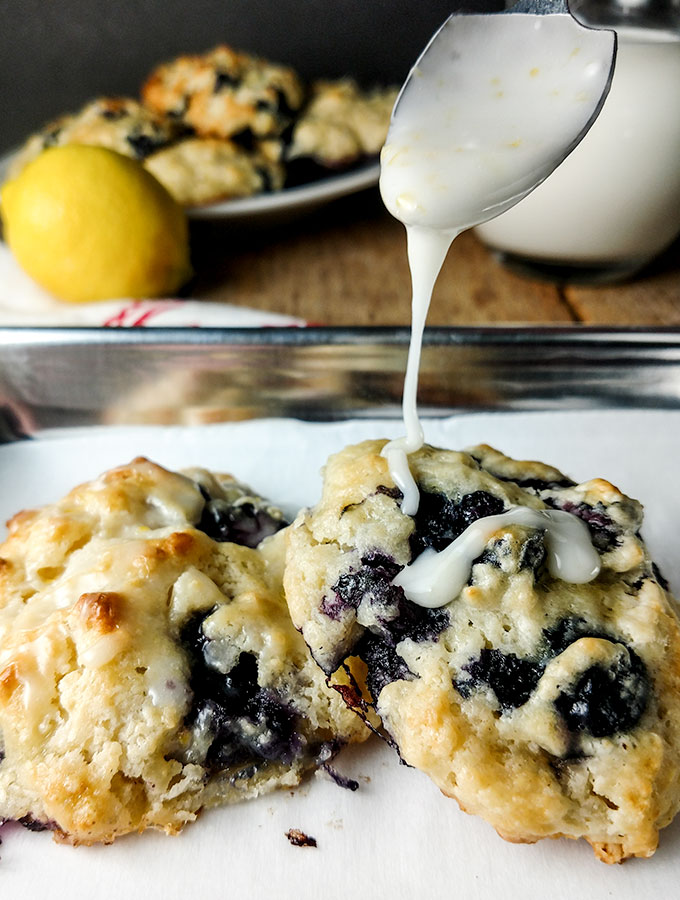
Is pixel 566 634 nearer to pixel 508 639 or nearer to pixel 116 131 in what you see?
pixel 508 639

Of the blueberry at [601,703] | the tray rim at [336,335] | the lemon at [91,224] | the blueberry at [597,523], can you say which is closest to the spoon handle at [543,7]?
the tray rim at [336,335]

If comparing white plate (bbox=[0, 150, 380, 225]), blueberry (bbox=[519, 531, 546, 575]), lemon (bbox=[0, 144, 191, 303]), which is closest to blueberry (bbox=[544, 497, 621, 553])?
blueberry (bbox=[519, 531, 546, 575])

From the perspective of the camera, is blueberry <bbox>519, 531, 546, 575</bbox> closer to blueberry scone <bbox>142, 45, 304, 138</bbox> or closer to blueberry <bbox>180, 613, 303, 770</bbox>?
blueberry <bbox>180, 613, 303, 770</bbox>

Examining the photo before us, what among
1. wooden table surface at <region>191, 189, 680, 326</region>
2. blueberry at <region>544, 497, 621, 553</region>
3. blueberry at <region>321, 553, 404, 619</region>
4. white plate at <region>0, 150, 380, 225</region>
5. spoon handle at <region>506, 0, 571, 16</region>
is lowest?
wooden table surface at <region>191, 189, 680, 326</region>

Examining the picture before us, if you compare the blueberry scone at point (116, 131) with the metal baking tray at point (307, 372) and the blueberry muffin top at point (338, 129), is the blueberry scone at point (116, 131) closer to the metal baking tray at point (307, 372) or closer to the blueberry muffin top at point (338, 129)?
the blueberry muffin top at point (338, 129)

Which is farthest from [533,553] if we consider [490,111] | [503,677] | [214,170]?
[214,170]
